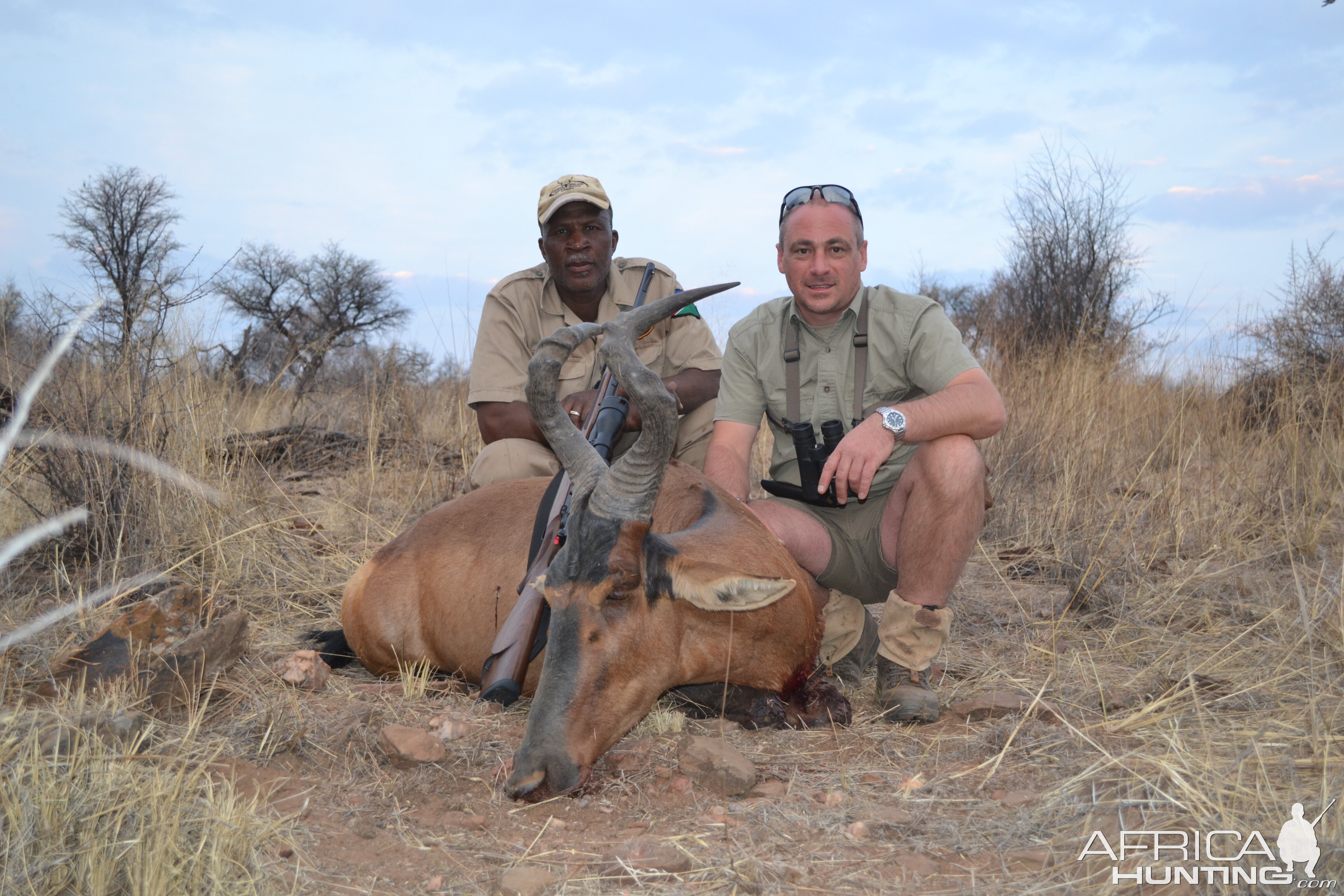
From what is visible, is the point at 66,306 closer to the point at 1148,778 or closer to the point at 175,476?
the point at 175,476

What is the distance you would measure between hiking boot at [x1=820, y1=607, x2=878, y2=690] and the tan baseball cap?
2.97 meters

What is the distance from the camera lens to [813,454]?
4531 millimetres

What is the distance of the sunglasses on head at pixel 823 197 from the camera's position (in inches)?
185

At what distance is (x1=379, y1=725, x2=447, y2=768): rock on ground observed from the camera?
11.1 ft

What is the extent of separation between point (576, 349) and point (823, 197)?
1.88m

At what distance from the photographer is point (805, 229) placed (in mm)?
4621

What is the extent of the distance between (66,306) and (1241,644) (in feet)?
21.9

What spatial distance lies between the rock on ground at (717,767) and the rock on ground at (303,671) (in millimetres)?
1878

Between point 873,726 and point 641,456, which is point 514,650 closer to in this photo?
point 641,456

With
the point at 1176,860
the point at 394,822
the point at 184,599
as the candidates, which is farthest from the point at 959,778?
the point at 184,599

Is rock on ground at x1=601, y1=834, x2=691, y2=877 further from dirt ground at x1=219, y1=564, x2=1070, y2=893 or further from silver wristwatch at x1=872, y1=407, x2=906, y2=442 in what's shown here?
silver wristwatch at x1=872, y1=407, x2=906, y2=442

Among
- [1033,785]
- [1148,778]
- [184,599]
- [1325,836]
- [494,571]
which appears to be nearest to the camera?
[1325,836]

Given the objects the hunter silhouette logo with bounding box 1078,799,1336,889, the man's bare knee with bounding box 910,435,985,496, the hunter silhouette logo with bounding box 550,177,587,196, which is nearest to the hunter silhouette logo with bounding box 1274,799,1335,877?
the hunter silhouette logo with bounding box 1078,799,1336,889

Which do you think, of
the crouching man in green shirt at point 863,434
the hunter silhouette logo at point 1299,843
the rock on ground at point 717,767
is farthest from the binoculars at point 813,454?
the hunter silhouette logo at point 1299,843
